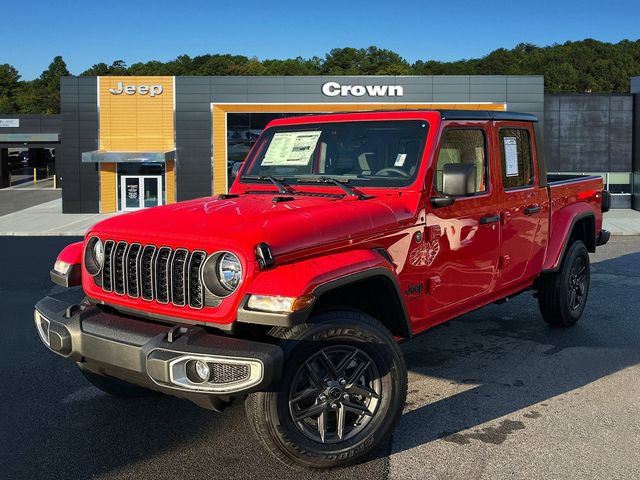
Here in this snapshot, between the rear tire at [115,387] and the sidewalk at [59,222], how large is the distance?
16.1 meters

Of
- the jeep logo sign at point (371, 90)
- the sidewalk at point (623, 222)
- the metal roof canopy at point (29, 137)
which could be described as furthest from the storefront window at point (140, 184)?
the metal roof canopy at point (29, 137)

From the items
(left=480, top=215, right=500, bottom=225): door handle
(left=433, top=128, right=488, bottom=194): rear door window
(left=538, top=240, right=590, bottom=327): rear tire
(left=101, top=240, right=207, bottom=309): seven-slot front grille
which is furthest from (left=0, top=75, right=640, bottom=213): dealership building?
(left=101, top=240, right=207, bottom=309): seven-slot front grille

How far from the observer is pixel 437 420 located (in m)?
4.45

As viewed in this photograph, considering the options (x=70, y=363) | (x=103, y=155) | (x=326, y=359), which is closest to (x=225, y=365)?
(x=326, y=359)

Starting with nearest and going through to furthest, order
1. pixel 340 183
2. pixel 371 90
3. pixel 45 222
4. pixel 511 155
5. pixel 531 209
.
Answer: pixel 340 183 → pixel 511 155 → pixel 531 209 → pixel 45 222 → pixel 371 90

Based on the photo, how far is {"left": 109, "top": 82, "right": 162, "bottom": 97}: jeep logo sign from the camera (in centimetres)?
2969

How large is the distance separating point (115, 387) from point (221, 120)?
85.5 feet

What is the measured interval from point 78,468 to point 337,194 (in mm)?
2308

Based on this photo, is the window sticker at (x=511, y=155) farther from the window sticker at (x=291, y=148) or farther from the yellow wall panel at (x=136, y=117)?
the yellow wall panel at (x=136, y=117)

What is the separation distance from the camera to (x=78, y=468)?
3.77 metres

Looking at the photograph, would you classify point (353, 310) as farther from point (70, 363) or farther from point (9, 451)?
point (70, 363)

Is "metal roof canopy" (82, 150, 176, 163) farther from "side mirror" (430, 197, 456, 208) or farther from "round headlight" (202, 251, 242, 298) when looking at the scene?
Answer: "round headlight" (202, 251, 242, 298)

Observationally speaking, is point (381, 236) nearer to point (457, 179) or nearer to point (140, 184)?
point (457, 179)

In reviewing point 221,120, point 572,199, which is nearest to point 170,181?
point 221,120
